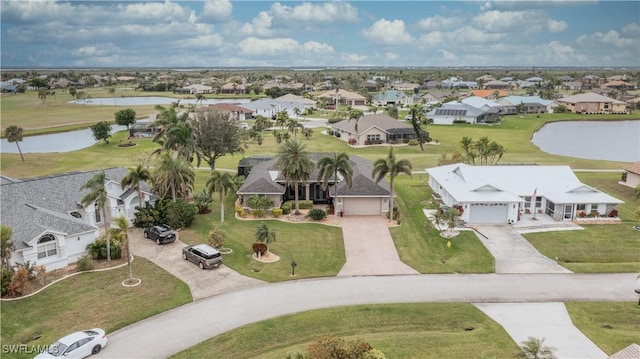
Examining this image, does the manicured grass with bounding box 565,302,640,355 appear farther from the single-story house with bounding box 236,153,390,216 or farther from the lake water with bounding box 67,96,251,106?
the lake water with bounding box 67,96,251,106

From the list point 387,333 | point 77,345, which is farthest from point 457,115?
point 77,345

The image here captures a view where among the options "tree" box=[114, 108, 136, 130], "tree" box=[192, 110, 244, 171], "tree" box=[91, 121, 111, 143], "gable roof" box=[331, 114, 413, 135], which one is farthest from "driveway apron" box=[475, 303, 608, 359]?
"tree" box=[114, 108, 136, 130]

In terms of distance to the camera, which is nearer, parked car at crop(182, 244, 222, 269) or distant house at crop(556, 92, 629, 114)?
parked car at crop(182, 244, 222, 269)

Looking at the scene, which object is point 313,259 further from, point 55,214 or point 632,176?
point 632,176

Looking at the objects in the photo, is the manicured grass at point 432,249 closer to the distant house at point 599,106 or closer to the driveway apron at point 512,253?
the driveway apron at point 512,253

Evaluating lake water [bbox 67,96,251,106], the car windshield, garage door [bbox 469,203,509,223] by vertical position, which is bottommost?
the car windshield

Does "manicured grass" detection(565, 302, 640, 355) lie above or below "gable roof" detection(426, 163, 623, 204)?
below

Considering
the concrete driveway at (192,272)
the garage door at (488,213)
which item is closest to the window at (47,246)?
the concrete driveway at (192,272)
